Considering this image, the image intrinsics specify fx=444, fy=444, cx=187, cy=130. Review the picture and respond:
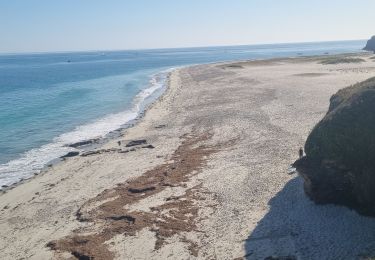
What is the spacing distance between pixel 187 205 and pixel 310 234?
5.18 meters

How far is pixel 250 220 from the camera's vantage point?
50.8 ft

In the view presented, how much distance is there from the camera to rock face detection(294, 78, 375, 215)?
13953 millimetres

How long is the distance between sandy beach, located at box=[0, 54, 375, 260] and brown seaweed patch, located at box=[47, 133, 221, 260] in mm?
41

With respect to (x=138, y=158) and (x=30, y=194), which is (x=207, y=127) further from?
(x=30, y=194)

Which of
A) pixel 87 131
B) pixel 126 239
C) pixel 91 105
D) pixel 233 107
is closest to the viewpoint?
pixel 126 239

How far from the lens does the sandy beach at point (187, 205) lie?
1392 centimetres

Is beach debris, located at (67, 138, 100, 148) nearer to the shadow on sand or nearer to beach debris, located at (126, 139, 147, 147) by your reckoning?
beach debris, located at (126, 139, 147, 147)

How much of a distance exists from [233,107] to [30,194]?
21.4m

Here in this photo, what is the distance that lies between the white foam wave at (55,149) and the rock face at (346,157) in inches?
631

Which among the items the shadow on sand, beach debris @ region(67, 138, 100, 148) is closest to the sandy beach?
the shadow on sand

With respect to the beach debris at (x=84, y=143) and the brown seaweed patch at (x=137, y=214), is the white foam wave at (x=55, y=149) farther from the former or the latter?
the brown seaweed patch at (x=137, y=214)

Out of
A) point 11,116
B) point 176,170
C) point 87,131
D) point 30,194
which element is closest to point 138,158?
point 176,170

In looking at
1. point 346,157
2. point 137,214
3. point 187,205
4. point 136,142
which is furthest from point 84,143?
point 346,157

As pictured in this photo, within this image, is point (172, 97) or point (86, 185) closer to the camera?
point (86, 185)
